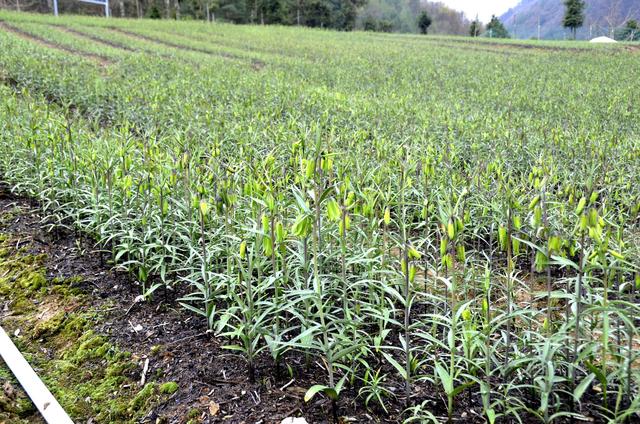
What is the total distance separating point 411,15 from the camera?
9850cm

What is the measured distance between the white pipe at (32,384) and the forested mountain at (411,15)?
83783 mm

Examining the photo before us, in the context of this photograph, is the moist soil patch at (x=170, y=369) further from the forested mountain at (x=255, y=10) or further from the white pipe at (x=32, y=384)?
the forested mountain at (x=255, y=10)

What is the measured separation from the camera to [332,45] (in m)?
27.9

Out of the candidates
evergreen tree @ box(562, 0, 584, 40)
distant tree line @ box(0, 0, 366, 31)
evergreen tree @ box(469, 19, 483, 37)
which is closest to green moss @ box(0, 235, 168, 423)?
distant tree line @ box(0, 0, 366, 31)

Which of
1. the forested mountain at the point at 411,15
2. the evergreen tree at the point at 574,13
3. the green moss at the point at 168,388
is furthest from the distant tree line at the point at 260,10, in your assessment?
the green moss at the point at 168,388

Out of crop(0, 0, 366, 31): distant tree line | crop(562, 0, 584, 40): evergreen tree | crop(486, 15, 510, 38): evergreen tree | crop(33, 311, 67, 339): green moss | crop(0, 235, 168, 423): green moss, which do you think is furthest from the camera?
crop(486, 15, 510, 38): evergreen tree

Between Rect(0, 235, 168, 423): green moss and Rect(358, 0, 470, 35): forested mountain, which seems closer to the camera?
Rect(0, 235, 168, 423): green moss

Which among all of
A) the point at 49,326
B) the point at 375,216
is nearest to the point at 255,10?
the point at 375,216

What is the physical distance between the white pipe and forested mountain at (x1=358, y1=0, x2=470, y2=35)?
8378 cm

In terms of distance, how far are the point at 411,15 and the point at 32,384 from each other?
107 meters

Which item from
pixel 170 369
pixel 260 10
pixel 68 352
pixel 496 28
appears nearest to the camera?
pixel 170 369

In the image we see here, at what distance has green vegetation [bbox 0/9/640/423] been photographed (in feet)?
7.16

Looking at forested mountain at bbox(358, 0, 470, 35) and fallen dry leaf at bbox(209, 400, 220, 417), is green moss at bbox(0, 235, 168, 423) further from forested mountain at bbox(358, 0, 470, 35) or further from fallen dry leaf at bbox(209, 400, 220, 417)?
forested mountain at bbox(358, 0, 470, 35)

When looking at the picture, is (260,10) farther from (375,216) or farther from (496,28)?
(375,216)
